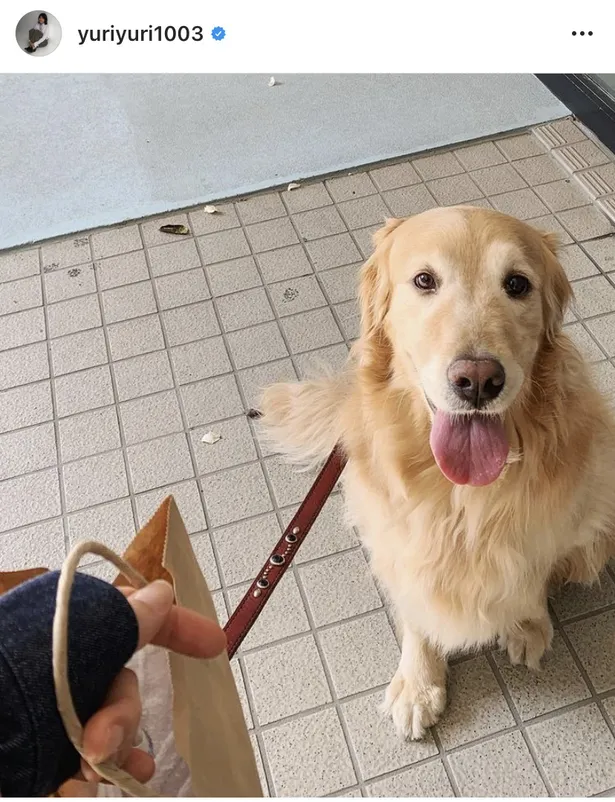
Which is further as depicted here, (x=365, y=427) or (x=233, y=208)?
(x=233, y=208)

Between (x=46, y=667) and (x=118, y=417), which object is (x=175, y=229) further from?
(x=46, y=667)

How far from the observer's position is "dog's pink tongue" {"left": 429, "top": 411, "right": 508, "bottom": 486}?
1.19m

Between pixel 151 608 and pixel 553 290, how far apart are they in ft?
3.18

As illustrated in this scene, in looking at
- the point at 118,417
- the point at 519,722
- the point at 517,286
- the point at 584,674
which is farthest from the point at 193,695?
the point at 118,417

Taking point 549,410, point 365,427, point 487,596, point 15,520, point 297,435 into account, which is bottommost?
point 15,520

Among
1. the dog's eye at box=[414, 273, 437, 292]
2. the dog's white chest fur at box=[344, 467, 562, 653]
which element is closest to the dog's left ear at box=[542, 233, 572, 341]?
the dog's eye at box=[414, 273, 437, 292]

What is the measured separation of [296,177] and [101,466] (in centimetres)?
151

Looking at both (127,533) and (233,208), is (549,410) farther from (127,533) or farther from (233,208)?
(233,208)

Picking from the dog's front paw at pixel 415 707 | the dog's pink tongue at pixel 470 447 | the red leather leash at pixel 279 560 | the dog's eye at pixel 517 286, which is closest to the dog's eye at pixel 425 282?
the dog's eye at pixel 517 286

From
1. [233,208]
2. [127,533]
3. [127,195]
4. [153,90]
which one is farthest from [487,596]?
[153,90]

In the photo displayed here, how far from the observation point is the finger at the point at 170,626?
655 millimetres

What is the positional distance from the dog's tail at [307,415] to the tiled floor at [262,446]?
82mm

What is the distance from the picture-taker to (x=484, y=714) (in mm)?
1501
